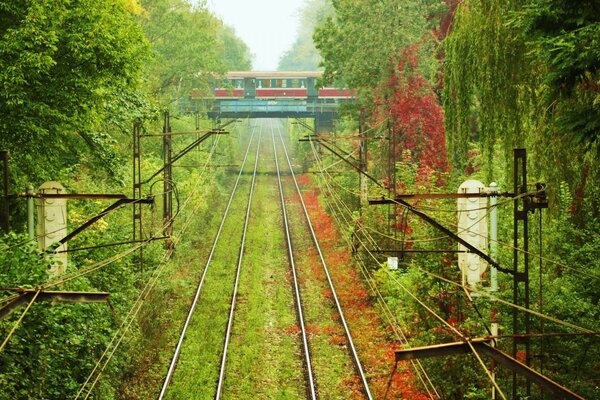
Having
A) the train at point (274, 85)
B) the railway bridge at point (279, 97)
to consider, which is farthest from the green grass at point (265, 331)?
the train at point (274, 85)

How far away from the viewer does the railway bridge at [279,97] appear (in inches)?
2105

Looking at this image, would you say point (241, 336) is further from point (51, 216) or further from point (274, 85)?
point (274, 85)

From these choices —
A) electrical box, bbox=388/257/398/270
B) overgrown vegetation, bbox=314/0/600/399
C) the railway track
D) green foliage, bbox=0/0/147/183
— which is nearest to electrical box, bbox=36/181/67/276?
green foliage, bbox=0/0/147/183

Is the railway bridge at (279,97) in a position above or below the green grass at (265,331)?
above

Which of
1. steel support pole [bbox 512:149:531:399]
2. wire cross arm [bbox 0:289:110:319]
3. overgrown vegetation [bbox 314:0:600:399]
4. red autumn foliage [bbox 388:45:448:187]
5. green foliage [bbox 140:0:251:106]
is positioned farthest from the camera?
green foliage [bbox 140:0:251:106]

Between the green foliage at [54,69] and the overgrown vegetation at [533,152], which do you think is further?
the green foliage at [54,69]

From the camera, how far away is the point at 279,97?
5503 centimetres

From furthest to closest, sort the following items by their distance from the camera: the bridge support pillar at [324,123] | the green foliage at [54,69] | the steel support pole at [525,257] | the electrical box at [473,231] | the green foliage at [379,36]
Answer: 1. the bridge support pillar at [324,123]
2. the green foliage at [379,36]
3. the green foliage at [54,69]
4. the electrical box at [473,231]
5. the steel support pole at [525,257]

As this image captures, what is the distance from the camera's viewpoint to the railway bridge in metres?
53.5

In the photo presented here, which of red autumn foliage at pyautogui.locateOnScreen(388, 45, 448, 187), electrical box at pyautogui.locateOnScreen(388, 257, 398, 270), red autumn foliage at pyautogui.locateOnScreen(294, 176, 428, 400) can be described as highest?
red autumn foliage at pyautogui.locateOnScreen(388, 45, 448, 187)

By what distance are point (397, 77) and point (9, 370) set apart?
21.6 meters

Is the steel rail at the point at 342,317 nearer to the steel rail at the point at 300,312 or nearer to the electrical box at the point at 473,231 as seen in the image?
the steel rail at the point at 300,312

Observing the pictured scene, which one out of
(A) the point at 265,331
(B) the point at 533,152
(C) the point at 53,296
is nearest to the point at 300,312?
(A) the point at 265,331

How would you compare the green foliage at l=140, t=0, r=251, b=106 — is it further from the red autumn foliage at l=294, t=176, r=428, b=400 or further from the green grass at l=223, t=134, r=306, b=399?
the red autumn foliage at l=294, t=176, r=428, b=400
